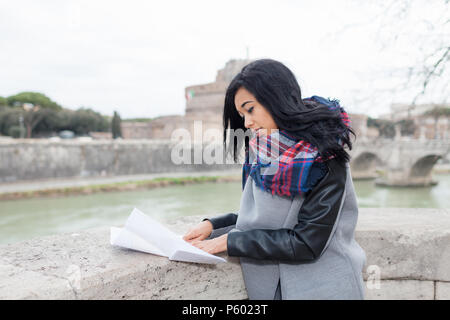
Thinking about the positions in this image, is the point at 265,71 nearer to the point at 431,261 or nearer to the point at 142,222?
the point at 142,222

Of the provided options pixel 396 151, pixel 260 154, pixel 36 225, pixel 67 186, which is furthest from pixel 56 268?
pixel 396 151

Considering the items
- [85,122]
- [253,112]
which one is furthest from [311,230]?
[85,122]

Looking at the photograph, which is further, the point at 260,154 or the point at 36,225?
the point at 36,225

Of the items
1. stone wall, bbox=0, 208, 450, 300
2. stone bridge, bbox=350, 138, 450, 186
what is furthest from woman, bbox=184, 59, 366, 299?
stone bridge, bbox=350, 138, 450, 186

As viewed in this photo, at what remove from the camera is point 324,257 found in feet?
3.25

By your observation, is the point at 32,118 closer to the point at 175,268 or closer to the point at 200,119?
the point at 200,119

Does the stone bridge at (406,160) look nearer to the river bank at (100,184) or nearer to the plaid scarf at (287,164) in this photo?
the river bank at (100,184)

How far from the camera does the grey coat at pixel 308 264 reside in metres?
0.96

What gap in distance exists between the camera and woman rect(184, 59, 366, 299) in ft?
3.07

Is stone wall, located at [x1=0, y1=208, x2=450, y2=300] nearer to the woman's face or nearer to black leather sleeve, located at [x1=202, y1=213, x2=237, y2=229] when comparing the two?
black leather sleeve, located at [x1=202, y1=213, x2=237, y2=229]

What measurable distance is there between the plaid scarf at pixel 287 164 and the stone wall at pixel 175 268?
12.7 inches

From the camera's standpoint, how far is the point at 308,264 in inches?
38.9

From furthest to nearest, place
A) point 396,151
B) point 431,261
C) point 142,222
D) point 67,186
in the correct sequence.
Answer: point 396,151
point 67,186
point 431,261
point 142,222
